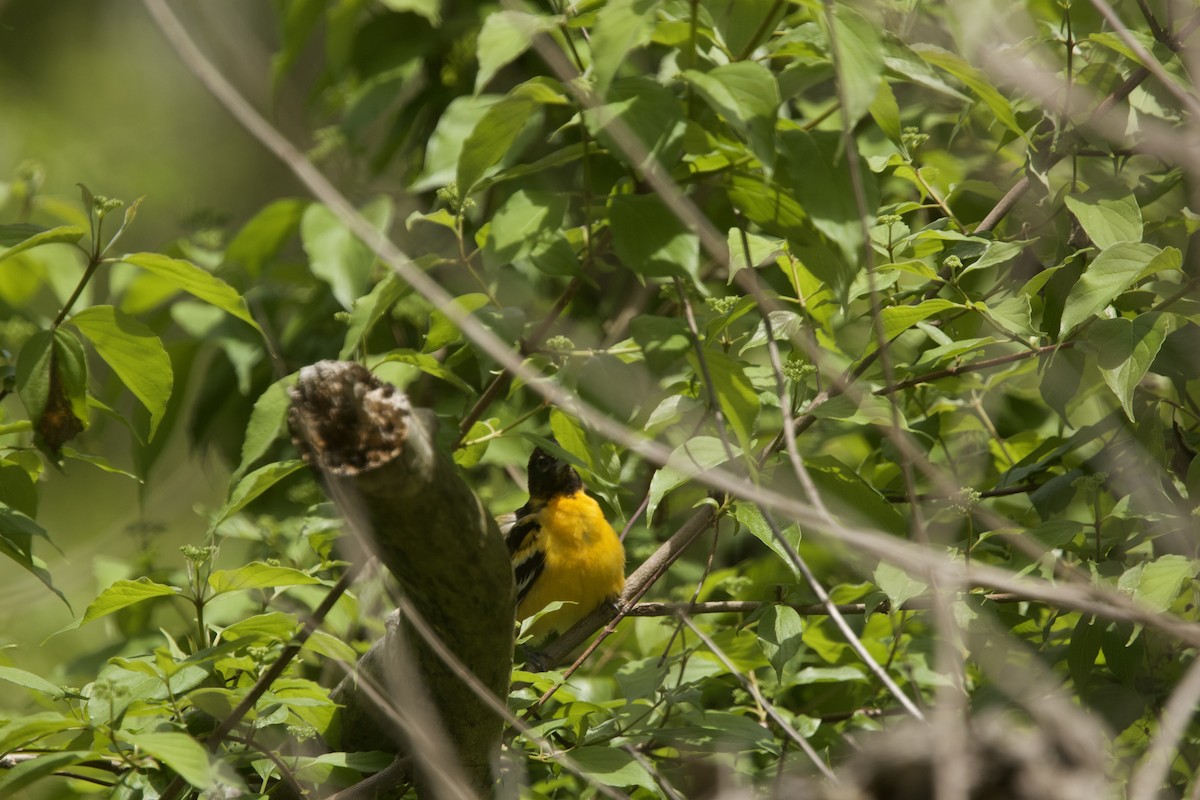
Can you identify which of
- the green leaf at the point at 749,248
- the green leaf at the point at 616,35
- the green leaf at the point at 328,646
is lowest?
the green leaf at the point at 328,646

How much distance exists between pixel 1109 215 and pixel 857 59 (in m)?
1.01

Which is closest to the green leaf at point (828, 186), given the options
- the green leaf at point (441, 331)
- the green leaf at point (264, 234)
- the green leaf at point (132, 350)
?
the green leaf at point (441, 331)

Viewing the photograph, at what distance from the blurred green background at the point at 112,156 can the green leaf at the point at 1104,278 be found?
397cm

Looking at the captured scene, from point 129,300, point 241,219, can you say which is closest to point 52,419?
point 129,300

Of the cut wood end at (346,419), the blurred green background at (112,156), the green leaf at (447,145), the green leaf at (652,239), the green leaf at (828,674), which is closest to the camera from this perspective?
the cut wood end at (346,419)

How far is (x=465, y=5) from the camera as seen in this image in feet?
14.4

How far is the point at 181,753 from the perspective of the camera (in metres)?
1.93

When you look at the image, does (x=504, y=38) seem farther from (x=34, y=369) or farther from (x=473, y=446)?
(x=34, y=369)

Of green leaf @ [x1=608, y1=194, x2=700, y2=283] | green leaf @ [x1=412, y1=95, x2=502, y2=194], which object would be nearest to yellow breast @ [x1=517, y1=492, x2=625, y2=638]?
green leaf @ [x1=412, y1=95, x2=502, y2=194]

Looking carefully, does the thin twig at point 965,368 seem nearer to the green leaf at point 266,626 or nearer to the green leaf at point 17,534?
the green leaf at point 266,626

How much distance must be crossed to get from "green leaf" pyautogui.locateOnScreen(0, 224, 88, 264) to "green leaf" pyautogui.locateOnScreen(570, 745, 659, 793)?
1534 mm

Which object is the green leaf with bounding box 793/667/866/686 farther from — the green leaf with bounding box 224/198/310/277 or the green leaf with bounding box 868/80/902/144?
the green leaf with bounding box 224/198/310/277

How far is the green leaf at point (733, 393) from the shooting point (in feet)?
7.73

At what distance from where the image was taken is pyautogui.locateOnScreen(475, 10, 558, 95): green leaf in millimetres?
2033
